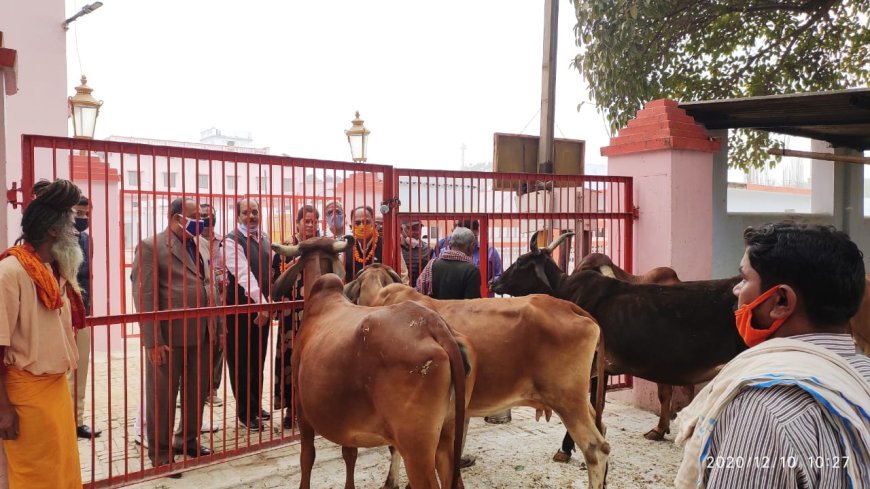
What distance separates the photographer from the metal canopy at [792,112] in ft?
17.7

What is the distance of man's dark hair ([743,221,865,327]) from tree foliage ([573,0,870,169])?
888 centimetres

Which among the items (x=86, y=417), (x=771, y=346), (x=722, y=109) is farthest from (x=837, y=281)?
(x=86, y=417)

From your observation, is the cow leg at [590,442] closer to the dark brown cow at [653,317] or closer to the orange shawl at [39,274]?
the dark brown cow at [653,317]

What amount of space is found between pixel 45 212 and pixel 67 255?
0.82 feet

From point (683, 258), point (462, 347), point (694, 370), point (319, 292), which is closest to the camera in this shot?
point (462, 347)

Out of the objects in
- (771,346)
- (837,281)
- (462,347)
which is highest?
(837,281)

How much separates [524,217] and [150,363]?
11.6 feet

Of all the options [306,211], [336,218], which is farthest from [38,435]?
[306,211]

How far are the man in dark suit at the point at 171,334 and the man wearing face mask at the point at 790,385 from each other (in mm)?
3816

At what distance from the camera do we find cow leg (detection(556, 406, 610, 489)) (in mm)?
4207

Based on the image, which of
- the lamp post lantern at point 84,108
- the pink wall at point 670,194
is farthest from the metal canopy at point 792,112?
the lamp post lantern at point 84,108

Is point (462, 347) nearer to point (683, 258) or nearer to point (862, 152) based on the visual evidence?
point (683, 258)

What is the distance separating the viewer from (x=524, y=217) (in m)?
6.12

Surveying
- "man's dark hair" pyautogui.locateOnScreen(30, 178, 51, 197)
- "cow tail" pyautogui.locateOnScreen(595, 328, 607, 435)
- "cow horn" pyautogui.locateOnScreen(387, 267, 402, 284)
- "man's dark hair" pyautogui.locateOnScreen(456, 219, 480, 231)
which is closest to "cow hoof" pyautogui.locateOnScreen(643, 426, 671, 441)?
"cow tail" pyautogui.locateOnScreen(595, 328, 607, 435)
